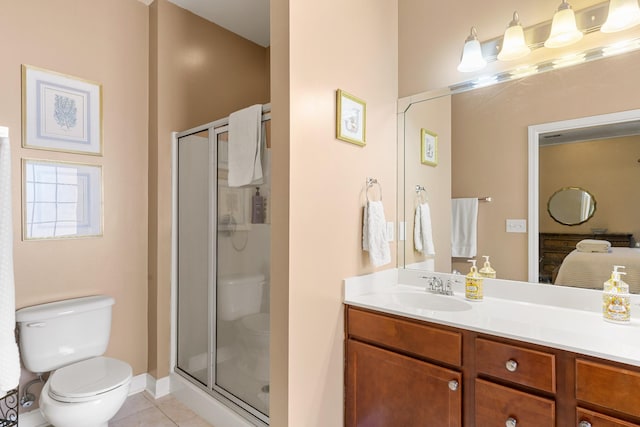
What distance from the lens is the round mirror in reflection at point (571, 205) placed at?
153 cm

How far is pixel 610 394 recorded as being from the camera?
105 centimetres

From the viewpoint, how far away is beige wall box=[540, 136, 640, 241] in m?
1.43

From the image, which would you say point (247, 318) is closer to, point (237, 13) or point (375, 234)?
point (375, 234)

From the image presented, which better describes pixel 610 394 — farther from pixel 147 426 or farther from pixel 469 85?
pixel 147 426

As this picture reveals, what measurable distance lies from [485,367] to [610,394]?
1.20 feet

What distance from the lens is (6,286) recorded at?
4.80 ft

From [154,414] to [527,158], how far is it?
8.72 ft

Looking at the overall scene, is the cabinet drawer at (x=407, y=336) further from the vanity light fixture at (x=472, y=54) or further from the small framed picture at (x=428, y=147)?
the vanity light fixture at (x=472, y=54)

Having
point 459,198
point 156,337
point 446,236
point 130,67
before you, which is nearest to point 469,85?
point 459,198

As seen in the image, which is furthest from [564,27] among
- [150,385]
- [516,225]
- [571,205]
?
[150,385]

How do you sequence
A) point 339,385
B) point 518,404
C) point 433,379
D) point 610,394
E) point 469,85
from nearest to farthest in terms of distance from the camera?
point 610,394, point 518,404, point 433,379, point 339,385, point 469,85

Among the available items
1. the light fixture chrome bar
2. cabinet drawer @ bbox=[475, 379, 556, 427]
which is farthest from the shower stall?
the light fixture chrome bar

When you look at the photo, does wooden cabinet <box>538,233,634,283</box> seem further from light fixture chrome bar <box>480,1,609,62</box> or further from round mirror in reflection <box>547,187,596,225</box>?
light fixture chrome bar <box>480,1,609,62</box>

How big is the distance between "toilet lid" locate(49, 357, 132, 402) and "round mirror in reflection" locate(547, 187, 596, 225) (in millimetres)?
2343
